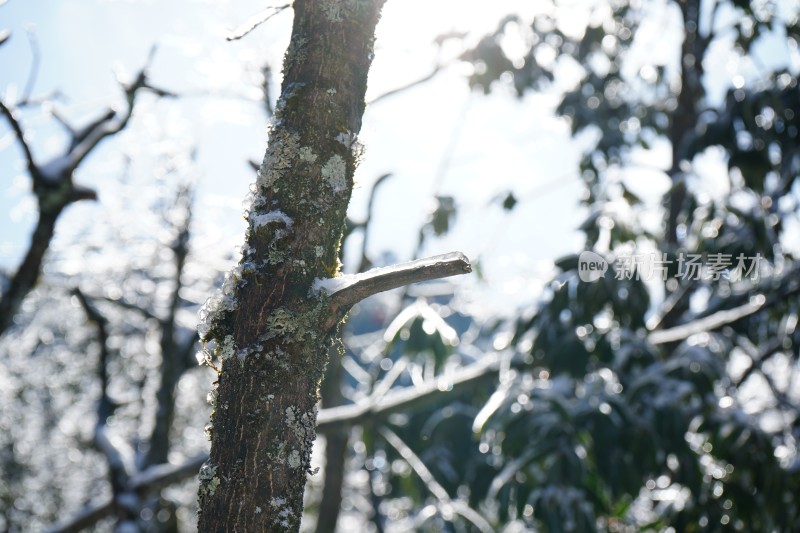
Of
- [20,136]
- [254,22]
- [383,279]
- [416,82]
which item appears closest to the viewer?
[383,279]

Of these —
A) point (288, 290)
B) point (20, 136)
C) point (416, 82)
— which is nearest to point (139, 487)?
point (20, 136)

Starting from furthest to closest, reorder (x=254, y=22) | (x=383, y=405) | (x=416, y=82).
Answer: (x=416, y=82), (x=383, y=405), (x=254, y=22)

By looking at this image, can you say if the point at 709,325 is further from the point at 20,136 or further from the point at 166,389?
the point at 166,389

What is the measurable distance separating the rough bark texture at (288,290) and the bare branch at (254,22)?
13 cm

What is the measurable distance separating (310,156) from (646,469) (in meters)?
2.46

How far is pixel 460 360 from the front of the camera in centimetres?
496

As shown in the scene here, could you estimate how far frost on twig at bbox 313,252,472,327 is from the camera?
0.94 meters

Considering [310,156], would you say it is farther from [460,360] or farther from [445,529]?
[460,360]

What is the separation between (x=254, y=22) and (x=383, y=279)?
575 millimetres

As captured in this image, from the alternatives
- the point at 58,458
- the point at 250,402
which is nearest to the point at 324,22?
the point at 250,402

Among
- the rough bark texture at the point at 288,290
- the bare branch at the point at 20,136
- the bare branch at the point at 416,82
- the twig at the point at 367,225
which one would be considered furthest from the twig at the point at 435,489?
the rough bark texture at the point at 288,290

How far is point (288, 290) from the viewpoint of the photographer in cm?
100

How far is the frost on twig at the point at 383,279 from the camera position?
943mm

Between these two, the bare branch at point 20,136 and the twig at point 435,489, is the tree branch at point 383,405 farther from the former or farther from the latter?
the bare branch at point 20,136
